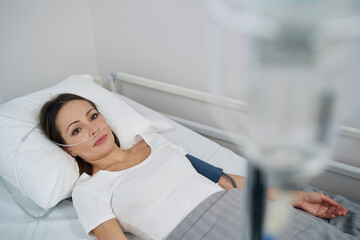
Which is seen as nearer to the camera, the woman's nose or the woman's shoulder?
the woman's nose

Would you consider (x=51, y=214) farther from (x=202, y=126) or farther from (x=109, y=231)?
(x=202, y=126)

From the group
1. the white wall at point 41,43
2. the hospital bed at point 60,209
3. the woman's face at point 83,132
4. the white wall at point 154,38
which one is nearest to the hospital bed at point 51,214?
the hospital bed at point 60,209

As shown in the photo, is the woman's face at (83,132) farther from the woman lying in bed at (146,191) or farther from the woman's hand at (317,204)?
the woman's hand at (317,204)

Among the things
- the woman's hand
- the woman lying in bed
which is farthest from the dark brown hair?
the woman's hand

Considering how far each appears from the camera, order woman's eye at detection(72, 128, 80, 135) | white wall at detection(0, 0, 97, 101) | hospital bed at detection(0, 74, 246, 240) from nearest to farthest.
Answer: hospital bed at detection(0, 74, 246, 240), woman's eye at detection(72, 128, 80, 135), white wall at detection(0, 0, 97, 101)

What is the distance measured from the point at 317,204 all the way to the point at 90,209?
848 millimetres

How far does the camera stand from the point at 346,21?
278 millimetres

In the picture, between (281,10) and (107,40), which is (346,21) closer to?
(281,10)

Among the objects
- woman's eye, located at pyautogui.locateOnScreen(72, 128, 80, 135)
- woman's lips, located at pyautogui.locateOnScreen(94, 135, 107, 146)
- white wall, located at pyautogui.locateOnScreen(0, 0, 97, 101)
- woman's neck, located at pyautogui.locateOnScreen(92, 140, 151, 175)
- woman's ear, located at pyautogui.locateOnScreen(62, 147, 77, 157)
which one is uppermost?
white wall, located at pyautogui.locateOnScreen(0, 0, 97, 101)

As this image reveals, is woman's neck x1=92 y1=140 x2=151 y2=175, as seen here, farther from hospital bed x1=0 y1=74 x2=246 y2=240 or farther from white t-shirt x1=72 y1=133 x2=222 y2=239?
hospital bed x1=0 y1=74 x2=246 y2=240

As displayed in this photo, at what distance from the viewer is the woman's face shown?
1333 millimetres

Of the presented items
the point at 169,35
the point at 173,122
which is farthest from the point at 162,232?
the point at 169,35

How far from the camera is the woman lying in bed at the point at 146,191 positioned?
1.13 meters

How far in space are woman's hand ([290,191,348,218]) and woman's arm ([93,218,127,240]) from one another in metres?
0.64
